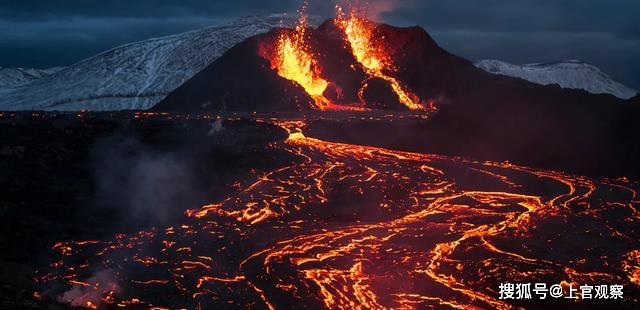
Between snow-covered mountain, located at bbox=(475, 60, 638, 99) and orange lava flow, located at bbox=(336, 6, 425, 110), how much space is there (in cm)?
3027

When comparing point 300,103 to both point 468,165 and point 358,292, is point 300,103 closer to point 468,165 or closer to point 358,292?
point 468,165

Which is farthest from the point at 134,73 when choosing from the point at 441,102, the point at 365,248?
the point at 365,248

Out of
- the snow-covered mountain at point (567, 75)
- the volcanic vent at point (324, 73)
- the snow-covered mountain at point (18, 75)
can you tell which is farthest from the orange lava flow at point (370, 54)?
the snow-covered mountain at point (18, 75)

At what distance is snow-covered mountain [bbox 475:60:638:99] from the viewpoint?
4110 inches

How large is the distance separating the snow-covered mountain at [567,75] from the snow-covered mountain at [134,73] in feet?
131

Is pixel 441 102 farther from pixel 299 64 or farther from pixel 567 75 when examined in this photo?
pixel 567 75

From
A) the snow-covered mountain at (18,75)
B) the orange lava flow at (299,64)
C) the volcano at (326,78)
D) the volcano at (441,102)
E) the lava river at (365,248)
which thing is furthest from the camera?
the snow-covered mountain at (18,75)

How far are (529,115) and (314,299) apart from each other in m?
34.5

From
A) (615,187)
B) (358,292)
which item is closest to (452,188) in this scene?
(615,187)

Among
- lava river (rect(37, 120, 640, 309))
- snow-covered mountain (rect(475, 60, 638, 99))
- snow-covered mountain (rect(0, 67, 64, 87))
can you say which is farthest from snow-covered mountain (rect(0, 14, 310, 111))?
lava river (rect(37, 120, 640, 309))

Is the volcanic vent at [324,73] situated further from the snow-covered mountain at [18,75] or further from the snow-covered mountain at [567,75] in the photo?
the snow-covered mountain at [18,75]

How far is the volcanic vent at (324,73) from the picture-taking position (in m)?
67.8

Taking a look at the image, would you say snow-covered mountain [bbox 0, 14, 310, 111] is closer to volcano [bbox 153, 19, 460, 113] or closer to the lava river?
volcano [bbox 153, 19, 460, 113]

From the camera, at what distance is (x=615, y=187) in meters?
32.8
